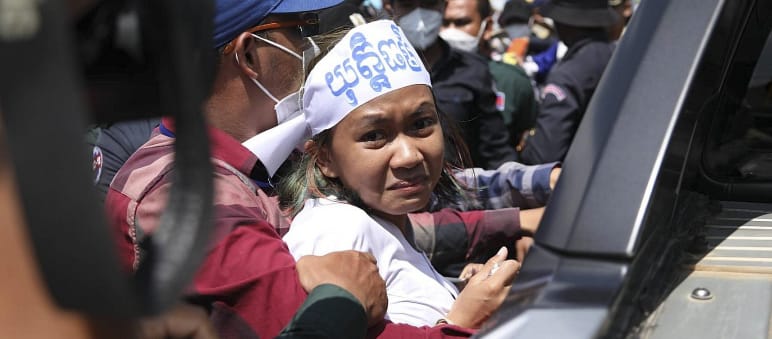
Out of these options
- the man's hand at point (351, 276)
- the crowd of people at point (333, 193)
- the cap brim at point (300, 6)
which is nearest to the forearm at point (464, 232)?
the crowd of people at point (333, 193)

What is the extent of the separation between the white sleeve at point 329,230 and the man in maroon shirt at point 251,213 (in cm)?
8

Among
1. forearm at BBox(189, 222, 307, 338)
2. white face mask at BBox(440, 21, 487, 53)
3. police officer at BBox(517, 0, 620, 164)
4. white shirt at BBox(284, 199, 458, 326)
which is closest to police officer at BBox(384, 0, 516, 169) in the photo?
police officer at BBox(517, 0, 620, 164)

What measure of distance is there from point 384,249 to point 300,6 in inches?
27.2

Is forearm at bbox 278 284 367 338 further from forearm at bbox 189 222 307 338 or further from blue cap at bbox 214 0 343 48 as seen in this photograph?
blue cap at bbox 214 0 343 48

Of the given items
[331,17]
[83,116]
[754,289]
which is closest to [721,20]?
[754,289]

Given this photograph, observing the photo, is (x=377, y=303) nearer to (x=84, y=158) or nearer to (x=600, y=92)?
(x=600, y=92)

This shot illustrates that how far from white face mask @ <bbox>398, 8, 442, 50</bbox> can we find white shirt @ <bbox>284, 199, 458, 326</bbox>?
295 cm

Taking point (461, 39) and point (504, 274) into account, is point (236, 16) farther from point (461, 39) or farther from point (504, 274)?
point (461, 39)

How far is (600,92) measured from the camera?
1.50 metres

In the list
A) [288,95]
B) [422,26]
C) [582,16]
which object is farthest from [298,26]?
[582,16]

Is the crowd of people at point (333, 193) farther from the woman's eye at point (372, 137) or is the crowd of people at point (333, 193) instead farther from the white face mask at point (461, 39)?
the white face mask at point (461, 39)

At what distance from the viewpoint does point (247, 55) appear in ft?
7.97

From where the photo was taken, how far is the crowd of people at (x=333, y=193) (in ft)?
5.80

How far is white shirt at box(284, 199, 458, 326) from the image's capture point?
6.61ft
